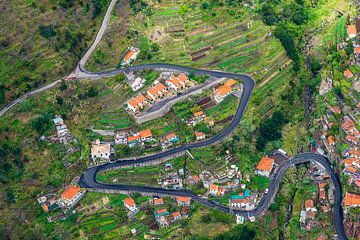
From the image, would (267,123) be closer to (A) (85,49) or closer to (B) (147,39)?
(B) (147,39)

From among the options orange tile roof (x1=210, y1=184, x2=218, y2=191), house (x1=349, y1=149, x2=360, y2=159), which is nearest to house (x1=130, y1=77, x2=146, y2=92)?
orange tile roof (x1=210, y1=184, x2=218, y2=191)

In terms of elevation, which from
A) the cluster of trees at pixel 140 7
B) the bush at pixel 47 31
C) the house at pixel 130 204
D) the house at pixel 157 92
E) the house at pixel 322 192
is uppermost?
the cluster of trees at pixel 140 7

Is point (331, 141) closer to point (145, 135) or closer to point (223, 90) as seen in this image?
point (223, 90)

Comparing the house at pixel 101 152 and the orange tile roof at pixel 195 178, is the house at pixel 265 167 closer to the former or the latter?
the orange tile roof at pixel 195 178

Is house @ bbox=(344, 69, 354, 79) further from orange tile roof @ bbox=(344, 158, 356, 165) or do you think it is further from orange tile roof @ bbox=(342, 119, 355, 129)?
orange tile roof @ bbox=(344, 158, 356, 165)

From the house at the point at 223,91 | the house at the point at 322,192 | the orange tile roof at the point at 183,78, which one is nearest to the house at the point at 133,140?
the orange tile roof at the point at 183,78

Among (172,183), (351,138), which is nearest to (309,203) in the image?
(351,138)
